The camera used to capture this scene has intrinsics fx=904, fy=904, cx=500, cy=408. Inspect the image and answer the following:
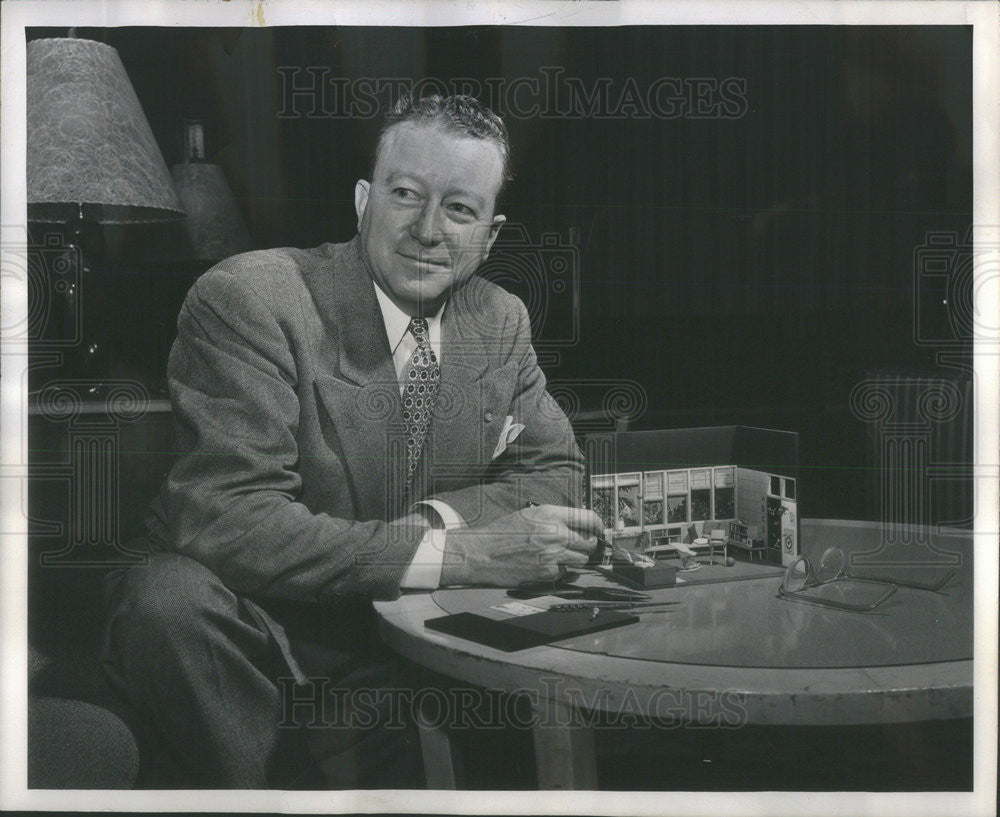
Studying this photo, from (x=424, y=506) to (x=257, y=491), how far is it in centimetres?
38

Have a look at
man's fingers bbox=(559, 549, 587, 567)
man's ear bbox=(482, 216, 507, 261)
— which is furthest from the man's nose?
man's fingers bbox=(559, 549, 587, 567)

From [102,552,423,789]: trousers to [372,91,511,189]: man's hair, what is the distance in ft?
3.50

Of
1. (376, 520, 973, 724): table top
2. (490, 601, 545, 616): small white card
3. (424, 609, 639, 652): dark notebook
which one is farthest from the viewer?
(490, 601, 545, 616): small white card

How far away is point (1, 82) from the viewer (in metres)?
2.21

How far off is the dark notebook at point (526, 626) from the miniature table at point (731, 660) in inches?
0.9

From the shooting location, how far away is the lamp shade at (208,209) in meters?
2.11

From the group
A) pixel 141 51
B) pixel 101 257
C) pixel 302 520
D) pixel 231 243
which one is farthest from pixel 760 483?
pixel 141 51

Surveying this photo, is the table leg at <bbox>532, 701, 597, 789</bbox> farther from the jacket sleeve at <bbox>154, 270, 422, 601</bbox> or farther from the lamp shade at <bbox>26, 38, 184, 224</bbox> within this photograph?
the lamp shade at <bbox>26, 38, 184, 224</bbox>

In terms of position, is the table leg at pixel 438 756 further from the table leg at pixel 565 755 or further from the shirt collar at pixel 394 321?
the shirt collar at pixel 394 321

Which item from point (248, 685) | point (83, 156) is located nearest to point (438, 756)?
point (248, 685)

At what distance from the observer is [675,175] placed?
7.02 ft

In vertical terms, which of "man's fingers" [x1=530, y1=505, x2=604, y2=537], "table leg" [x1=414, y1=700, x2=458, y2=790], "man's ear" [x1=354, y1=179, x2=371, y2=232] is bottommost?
"table leg" [x1=414, y1=700, x2=458, y2=790]

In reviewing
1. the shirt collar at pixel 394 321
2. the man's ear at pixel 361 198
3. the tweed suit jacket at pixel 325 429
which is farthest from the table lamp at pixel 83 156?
the shirt collar at pixel 394 321

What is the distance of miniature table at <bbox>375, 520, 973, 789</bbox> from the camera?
1.60 meters
